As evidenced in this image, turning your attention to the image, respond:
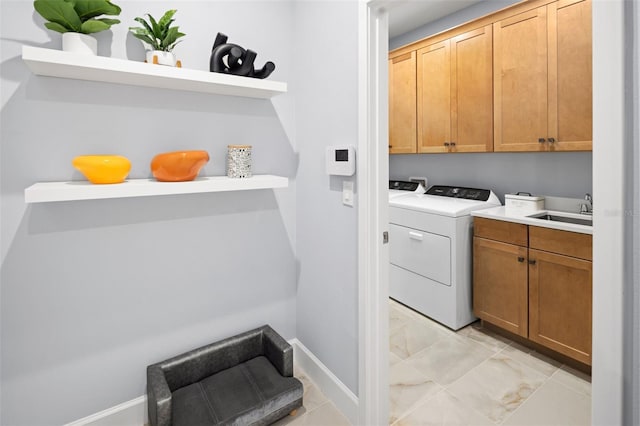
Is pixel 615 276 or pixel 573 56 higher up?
pixel 573 56

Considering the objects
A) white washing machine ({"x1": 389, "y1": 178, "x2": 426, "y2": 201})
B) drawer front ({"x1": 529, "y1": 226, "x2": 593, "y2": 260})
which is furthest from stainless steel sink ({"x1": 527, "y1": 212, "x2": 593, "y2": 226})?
white washing machine ({"x1": 389, "y1": 178, "x2": 426, "y2": 201})

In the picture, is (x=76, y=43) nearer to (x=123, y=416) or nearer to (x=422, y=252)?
(x=123, y=416)

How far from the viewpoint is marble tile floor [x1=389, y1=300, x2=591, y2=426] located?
1.77 m

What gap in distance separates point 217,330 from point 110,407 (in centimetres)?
57

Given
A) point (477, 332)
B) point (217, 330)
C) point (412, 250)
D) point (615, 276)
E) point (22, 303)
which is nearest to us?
point (615, 276)

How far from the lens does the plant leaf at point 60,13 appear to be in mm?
→ 1197

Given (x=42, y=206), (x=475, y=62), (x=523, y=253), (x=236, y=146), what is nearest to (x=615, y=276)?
(x=236, y=146)

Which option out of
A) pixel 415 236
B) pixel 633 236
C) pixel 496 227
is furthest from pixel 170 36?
pixel 496 227

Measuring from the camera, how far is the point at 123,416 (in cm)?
161

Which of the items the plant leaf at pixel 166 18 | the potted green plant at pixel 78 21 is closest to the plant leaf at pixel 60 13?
the potted green plant at pixel 78 21

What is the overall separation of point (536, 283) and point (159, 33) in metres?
2.56

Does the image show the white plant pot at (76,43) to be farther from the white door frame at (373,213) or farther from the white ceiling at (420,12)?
the white ceiling at (420,12)

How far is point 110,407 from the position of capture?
160cm

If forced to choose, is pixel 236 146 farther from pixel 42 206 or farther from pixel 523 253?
pixel 523 253
